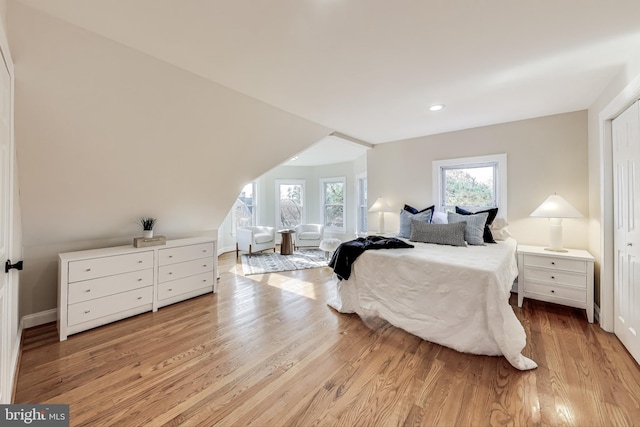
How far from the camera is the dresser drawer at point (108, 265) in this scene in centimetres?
247

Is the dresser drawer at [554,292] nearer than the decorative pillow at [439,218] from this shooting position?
Yes

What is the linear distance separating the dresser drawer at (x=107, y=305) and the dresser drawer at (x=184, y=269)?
0.19m

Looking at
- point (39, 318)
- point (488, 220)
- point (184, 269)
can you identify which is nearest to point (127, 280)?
point (184, 269)

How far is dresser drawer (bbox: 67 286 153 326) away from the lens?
2460 mm

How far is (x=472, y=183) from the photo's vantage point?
394cm

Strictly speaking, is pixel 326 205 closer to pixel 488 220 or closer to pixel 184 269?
pixel 488 220

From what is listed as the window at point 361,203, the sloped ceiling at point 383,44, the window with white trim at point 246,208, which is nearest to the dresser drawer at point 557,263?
the sloped ceiling at point 383,44

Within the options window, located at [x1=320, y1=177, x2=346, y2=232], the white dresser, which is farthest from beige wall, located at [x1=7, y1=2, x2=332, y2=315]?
window, located at [x1=320, y1=177, x2=346, y2=232]

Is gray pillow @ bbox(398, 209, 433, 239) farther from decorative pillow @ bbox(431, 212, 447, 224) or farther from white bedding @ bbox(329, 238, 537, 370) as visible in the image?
white bedding @ bbox(329, 238, 537, 370)

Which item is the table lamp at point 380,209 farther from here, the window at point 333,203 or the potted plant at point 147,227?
the potted plant at point 147,227

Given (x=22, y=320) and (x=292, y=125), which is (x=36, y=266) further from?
(x=292, y=125)

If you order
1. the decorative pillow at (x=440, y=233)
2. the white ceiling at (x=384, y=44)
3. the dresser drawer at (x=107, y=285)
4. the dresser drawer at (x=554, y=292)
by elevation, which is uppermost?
the white ceiling at (x=384, y=44)

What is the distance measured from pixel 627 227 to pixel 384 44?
245cm

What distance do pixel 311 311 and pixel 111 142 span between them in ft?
8.30
